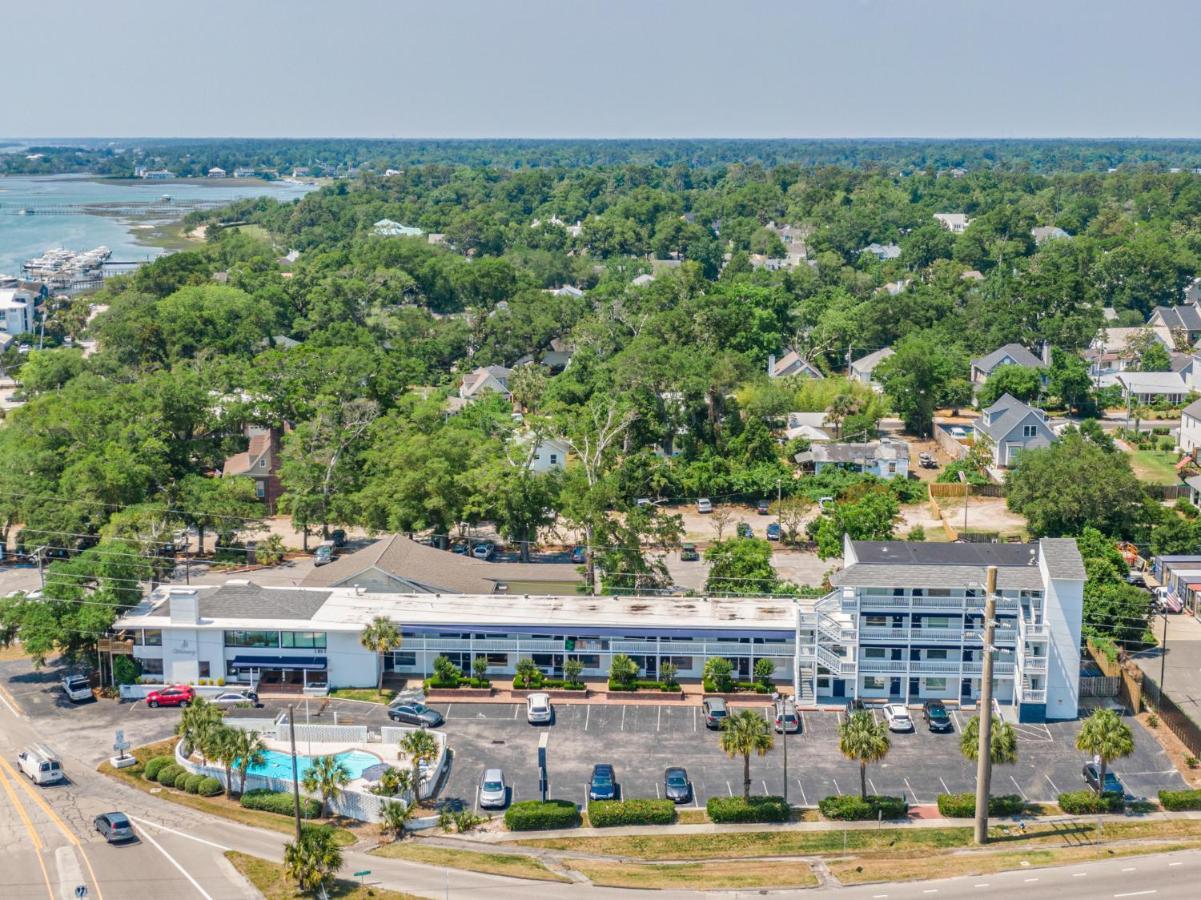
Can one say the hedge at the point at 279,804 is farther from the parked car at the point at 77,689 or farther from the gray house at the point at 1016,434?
the gray house at the point at 1016,434

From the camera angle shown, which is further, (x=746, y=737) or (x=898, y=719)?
(x=898, y=719)

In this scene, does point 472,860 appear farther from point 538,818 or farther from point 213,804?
point 213,804

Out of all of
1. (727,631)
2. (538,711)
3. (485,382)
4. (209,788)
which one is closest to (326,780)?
(209,788)

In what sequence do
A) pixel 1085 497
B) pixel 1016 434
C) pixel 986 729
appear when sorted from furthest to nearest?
pixel 1016 434 → pixel 1085 497 → pixel 986 729

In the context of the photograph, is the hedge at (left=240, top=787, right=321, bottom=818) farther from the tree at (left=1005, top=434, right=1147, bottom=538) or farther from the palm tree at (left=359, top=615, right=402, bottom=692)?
the tree at (left=1005, top=434, right=1147, bottom=538)

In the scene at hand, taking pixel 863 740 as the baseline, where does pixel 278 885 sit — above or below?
below

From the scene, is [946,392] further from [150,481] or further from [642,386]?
[150,481]

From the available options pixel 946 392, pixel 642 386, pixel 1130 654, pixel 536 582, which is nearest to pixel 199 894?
pixel 536 582

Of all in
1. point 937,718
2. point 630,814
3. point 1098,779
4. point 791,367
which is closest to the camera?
point 630,814
